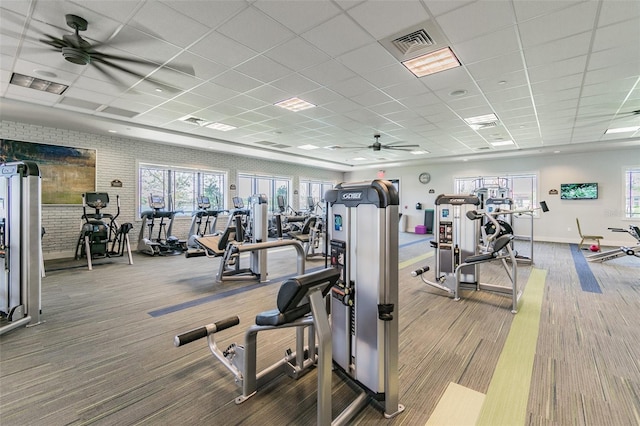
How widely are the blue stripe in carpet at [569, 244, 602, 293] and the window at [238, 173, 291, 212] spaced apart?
9257 millimetres

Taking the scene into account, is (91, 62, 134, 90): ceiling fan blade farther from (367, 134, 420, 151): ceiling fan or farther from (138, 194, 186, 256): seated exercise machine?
(367, 134, 420, 151): ceiling fan

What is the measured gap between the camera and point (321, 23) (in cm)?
292

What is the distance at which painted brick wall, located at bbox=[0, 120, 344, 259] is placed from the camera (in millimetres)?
6500

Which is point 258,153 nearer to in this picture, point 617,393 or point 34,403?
point 34,403

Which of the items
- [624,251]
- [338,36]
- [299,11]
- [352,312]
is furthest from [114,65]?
[624,251]

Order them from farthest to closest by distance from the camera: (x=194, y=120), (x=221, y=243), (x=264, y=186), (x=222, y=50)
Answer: (x=264, y=186), (x=194, y=120), (x=221, y=243), (x=222, y=50)

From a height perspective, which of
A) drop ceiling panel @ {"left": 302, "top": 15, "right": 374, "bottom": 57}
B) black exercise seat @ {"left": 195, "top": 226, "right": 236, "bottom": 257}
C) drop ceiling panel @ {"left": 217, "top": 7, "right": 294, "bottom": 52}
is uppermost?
drop ceiling panel @ {"left": 217, "top": 7, "right": 294, "bottom": 52}

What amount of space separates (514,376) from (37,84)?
7.17 metres

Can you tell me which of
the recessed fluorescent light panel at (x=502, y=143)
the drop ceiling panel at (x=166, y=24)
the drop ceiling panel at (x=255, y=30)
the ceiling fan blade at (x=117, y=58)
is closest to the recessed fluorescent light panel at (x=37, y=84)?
the ceiling fan blade at (x=117, y=58)

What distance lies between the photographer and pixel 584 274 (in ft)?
17.5

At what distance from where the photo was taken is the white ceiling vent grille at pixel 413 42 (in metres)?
3.11

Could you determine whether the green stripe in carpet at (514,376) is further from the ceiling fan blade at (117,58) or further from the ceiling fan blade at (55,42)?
the ceiling fan blade at (55,42)

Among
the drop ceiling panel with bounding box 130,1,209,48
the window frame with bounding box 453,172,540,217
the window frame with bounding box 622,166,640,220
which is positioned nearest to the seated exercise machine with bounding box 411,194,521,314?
the drop ceiling panel with bounding box 130,1,209,48

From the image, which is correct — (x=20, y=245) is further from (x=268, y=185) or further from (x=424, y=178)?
(x=424, y=178)
